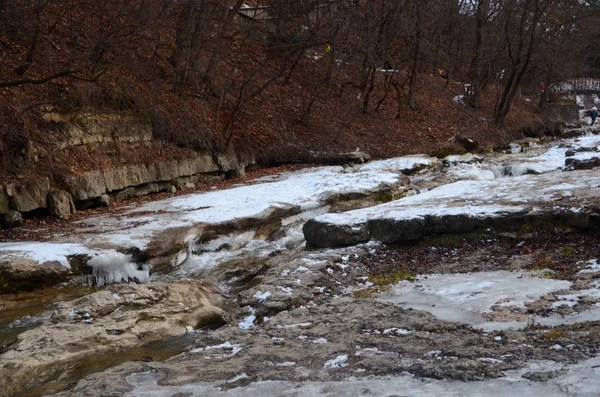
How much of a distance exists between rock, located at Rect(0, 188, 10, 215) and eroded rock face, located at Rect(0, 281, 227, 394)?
5476 millimetres

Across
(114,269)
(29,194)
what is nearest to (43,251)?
(114,269)

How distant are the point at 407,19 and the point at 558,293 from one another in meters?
23.5

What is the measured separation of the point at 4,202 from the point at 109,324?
649 centimetres

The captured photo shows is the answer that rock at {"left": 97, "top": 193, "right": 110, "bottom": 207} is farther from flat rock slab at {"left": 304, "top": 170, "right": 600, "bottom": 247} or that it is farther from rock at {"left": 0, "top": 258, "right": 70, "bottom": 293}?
flat rock slab at {"left": 304, "top": 170, "right": 600, "bottom": 247}

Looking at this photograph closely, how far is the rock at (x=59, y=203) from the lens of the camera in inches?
541

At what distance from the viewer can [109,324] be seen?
7.91 metres

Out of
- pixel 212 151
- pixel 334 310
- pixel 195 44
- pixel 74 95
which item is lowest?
pixel 334 310

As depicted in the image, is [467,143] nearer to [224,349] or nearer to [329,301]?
[329,301]

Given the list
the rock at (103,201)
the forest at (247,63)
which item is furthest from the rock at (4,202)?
the rock at (103,201)

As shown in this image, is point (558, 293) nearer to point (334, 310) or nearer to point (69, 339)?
point (334, 310)

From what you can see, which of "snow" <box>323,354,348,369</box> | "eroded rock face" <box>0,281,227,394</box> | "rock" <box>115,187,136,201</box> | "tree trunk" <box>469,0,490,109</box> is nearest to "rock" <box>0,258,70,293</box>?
"eroded rock face" <box>0,281,227,394</box>

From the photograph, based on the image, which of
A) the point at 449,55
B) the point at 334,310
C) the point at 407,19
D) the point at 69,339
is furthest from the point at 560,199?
the point at 449,55

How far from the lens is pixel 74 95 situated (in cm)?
1589

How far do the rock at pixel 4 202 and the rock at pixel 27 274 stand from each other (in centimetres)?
350
